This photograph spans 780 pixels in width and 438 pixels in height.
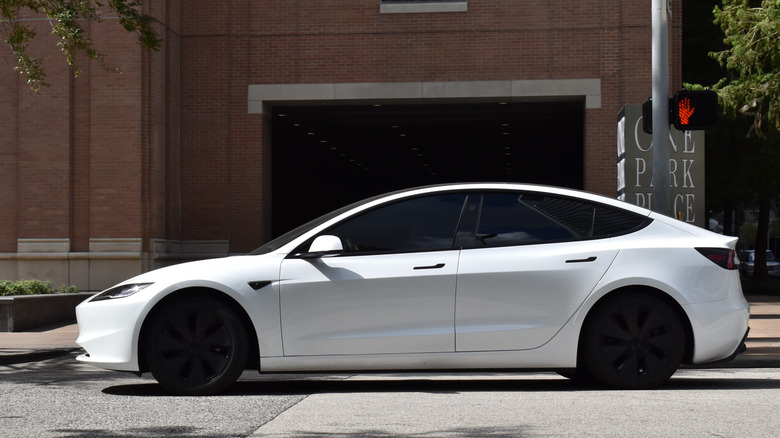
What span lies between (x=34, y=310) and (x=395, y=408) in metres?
11.2

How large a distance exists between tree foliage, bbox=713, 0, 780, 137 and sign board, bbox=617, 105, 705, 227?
365 inches

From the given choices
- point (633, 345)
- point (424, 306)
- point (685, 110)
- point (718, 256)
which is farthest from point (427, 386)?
point (685, 110)

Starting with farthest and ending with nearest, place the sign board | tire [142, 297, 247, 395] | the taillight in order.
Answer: the sign board → the taillight → tire [142, 297, 247, 395]

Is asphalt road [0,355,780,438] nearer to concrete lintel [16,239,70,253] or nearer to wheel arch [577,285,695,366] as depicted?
wheel arch [577,285,695,366]

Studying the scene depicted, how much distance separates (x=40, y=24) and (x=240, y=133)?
462 centimetres

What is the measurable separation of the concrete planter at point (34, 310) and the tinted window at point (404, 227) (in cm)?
966

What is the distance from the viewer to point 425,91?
22.4m

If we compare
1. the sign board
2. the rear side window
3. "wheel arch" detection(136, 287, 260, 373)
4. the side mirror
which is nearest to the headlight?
"wheel arch" detection(136, 287, 260, 373)

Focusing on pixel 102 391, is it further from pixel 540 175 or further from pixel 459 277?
pixel 540 175

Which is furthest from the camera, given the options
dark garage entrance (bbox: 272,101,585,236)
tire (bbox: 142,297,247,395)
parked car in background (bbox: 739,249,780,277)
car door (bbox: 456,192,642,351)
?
parked car in background (bbox: 739,249,780,277)

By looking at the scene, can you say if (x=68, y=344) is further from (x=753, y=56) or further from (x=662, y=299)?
(x=753, y=56)

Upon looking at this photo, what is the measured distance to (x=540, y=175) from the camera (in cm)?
5088

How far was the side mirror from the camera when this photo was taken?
7613 mm

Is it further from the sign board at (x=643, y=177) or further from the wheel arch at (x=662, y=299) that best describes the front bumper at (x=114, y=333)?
the sign board at (x=643, y=177)
